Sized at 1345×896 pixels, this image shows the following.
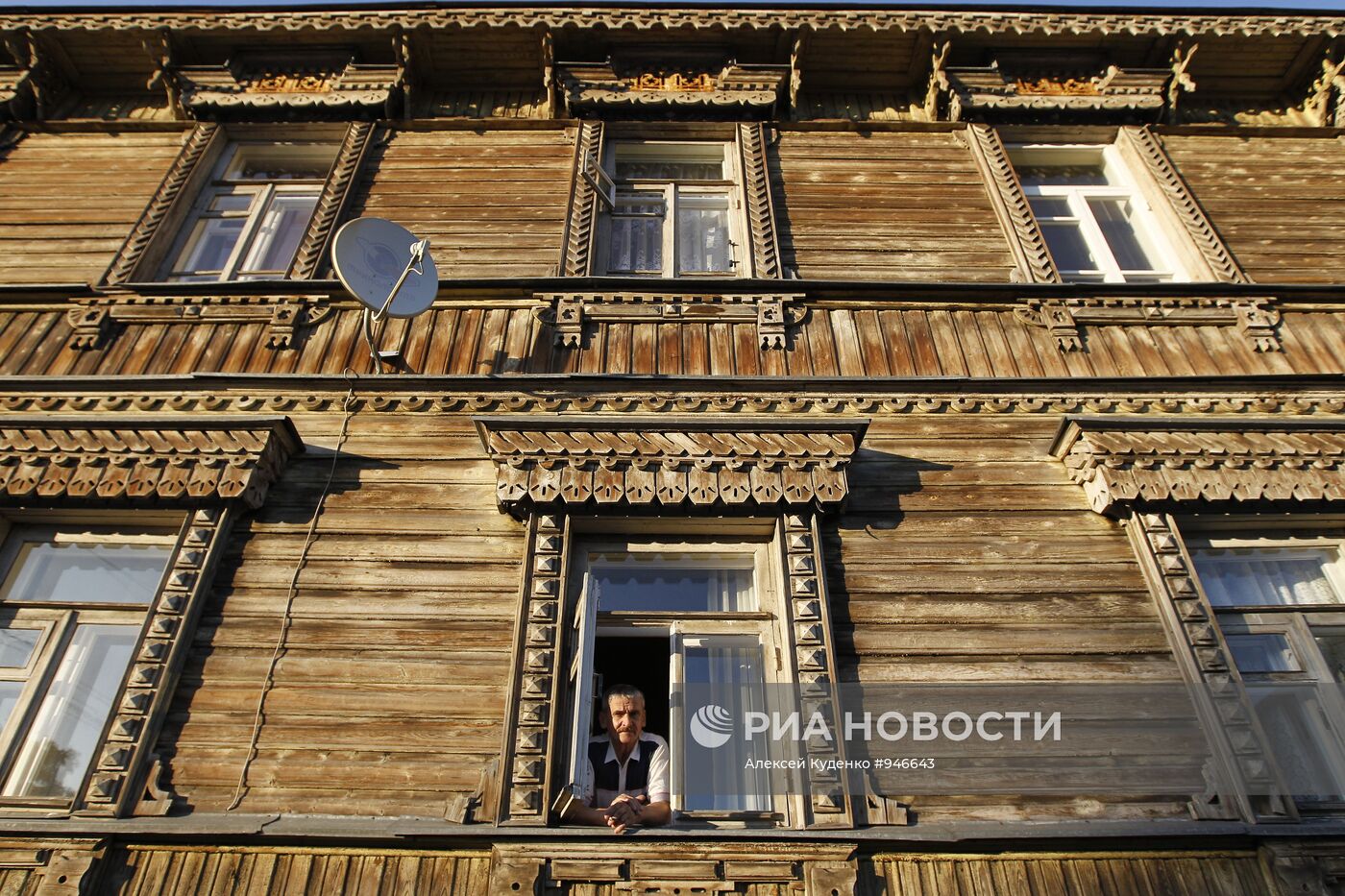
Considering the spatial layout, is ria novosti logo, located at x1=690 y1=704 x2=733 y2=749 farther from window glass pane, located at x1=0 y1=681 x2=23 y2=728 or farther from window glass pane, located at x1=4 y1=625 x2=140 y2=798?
window glass pane, located at x1=0 y1=681 x2=23 y2=728

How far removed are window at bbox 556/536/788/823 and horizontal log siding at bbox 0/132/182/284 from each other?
15.4 feet

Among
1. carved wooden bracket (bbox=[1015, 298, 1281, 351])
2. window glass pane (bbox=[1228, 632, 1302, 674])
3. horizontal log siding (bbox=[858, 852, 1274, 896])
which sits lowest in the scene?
horizontal log siding (bbox=[858, 852, 1274, 896])

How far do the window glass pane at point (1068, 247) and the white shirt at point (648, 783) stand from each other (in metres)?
4.76

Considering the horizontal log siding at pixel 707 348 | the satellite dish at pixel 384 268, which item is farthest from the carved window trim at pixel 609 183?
the satellite dish at pixel 384 268

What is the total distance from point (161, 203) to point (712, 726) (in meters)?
5.92

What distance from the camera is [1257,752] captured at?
3.91 meters

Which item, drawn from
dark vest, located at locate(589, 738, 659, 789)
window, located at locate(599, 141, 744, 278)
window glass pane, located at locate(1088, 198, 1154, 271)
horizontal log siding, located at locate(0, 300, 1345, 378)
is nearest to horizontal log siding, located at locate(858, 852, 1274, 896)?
dark vest, located at locate(589, 738, 659, 789)

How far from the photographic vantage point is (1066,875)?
360 cm

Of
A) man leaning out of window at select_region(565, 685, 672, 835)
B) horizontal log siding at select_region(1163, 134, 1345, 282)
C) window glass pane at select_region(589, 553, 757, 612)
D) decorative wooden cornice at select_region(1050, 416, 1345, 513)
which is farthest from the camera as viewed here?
horizontal log siding at select_region(1163, 134, 1345, 282)

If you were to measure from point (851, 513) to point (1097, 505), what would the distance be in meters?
1.33

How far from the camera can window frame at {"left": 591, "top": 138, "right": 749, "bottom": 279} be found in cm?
656

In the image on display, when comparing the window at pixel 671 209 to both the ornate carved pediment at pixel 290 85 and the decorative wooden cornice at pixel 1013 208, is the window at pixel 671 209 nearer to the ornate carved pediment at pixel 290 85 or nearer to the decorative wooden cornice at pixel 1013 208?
the decorative wooden cornice at pixel 1013 208

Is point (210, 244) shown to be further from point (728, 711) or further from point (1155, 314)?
point (1155, 314)

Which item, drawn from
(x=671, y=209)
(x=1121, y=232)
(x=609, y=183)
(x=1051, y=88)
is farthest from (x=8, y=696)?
(x=1051, y=88)
